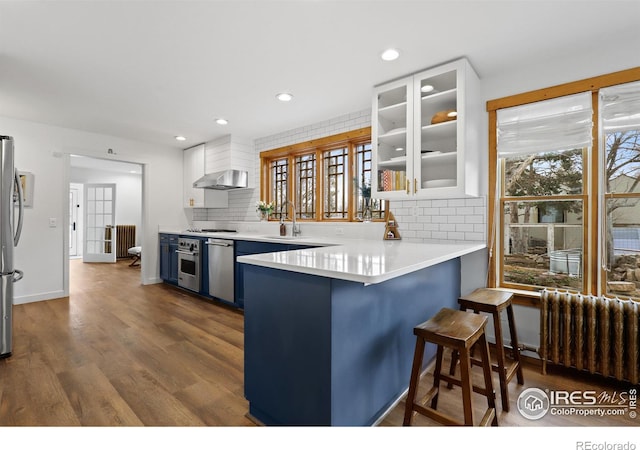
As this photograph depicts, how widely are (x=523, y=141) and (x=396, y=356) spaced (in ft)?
6.85

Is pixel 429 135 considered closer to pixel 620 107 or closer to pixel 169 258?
pixel 620 107

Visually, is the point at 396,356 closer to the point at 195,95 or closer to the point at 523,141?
the point at 523,141

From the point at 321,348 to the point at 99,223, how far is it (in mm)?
8925

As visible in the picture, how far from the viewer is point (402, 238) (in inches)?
129

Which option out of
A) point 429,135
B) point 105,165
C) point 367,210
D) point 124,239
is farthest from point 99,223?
point 429,135

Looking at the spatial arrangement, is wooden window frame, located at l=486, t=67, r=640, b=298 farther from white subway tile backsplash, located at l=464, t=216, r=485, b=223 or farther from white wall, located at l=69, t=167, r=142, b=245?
white wall, located at l=69, t=167, r=142, b=245

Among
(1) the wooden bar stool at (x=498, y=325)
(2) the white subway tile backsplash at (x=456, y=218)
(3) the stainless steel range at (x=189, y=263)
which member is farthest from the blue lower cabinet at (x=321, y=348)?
(3) the stainless steel range at (x=189, y=263)

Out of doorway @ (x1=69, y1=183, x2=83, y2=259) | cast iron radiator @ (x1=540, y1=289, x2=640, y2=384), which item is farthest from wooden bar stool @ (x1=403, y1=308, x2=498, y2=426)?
doorway @ (x1=69, y1=183, x2=83, y2=259)

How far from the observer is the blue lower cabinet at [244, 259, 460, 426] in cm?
142

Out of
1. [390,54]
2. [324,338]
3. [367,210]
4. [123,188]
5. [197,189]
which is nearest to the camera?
[324,338]

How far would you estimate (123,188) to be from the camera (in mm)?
8766

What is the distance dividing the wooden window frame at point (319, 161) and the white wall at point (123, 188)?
5692 mm

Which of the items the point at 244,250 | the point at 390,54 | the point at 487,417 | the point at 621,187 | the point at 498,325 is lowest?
the point at 487,417
